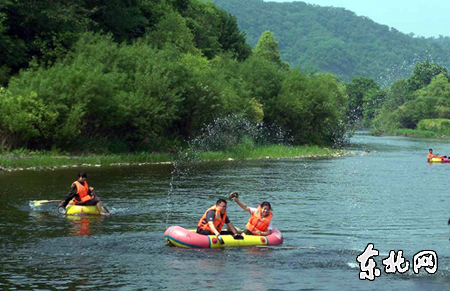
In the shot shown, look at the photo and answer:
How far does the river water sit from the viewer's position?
66.4 feet

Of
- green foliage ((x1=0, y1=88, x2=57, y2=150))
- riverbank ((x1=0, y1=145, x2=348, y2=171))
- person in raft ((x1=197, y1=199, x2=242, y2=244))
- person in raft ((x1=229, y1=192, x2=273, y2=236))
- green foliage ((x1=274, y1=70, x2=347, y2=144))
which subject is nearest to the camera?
person in raft ((x1=197, y1=199, x2=242, y2=244))

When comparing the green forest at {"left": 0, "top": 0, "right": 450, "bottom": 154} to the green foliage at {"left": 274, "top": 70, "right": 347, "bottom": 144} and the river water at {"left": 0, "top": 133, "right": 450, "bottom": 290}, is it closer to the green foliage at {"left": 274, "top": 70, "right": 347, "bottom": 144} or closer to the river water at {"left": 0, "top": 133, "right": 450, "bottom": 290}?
the green foliage at {"left": 274, "top": 70, "right": 347, "bottom": 144}

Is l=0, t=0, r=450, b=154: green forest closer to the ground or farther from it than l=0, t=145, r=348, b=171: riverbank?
farther from it

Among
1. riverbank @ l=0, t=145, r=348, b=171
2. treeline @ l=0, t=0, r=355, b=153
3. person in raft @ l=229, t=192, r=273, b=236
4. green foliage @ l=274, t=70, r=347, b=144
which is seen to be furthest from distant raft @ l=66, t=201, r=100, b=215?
green foliage @ l=274, t=70, r=347, b=144

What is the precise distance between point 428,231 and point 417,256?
5.81m

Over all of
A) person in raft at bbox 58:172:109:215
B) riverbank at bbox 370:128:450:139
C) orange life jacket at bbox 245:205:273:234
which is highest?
orange life jacket at bbox 245:205:273:234

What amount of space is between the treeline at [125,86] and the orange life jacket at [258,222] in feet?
97.1

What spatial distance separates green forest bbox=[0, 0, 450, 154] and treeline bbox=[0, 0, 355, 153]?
4.1 inches

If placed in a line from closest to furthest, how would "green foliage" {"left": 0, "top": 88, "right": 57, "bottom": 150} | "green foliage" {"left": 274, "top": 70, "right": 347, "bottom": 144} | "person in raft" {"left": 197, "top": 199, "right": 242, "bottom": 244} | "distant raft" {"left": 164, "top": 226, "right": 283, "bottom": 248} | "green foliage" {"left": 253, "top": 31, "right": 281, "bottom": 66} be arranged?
1. "distant raft" {"left": 164, "top": 226, "right": 283, "bottom": 248}
2. "person in raft" {"left": 197, "top": 199, "right": 242, "bottom": 244}
3. "green foliage" {"left": 0, "top": 88, "right": 57, "bottom": 150}
4. "green foliage" {"left": 274, "top": 70, "right": 347, "bottom": 144}
5. "green foliage" {"left": 253, "top": 31, "right": 281, "bottom": 66}

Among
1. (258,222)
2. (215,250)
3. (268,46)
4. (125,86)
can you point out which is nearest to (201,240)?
(215,250)

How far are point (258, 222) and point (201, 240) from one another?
2.31 m

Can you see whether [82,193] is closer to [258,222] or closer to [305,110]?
[258,222]

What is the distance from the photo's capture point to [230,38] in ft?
374

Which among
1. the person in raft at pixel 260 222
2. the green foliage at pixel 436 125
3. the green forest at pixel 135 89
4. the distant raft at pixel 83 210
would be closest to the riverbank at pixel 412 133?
the green foliage at pixel 436 125
